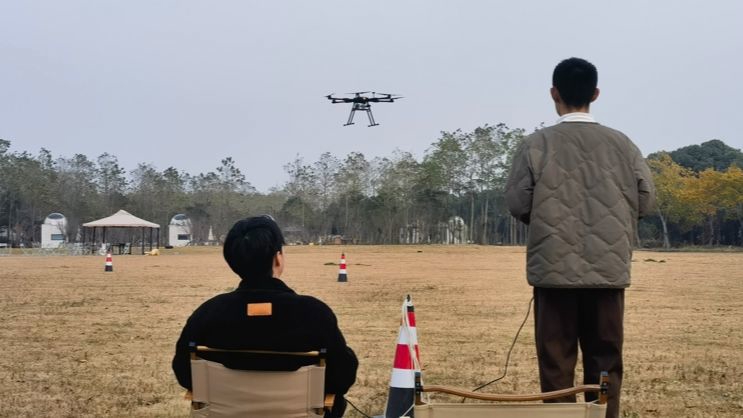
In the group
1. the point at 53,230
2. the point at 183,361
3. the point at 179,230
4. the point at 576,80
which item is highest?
the point at 179,230

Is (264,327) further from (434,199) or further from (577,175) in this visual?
(434,199)

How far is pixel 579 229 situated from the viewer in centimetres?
320

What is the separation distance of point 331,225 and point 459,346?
75.9 m

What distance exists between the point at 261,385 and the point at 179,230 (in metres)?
83.0

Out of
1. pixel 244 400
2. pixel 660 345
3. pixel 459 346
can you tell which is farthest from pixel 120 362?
pixel 660 345

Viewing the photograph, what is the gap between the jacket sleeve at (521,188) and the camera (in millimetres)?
3271

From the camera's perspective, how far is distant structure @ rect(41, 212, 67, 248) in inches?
2972

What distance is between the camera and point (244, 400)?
251 cm

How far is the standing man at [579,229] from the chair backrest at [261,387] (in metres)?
1.17

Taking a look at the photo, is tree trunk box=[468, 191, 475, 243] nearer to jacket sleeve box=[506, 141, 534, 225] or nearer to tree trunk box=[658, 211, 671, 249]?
tree trunk box=[658, 211, 671, 249]

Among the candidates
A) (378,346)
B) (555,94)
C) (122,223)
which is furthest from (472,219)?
(555,94)

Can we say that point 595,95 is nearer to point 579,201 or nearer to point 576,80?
point 576,80

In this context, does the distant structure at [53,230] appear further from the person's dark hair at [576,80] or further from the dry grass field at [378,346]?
the person's dark hair at [576,80]

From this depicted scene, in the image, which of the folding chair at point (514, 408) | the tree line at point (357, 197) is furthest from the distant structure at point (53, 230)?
the folding chair at point (514, 408)
